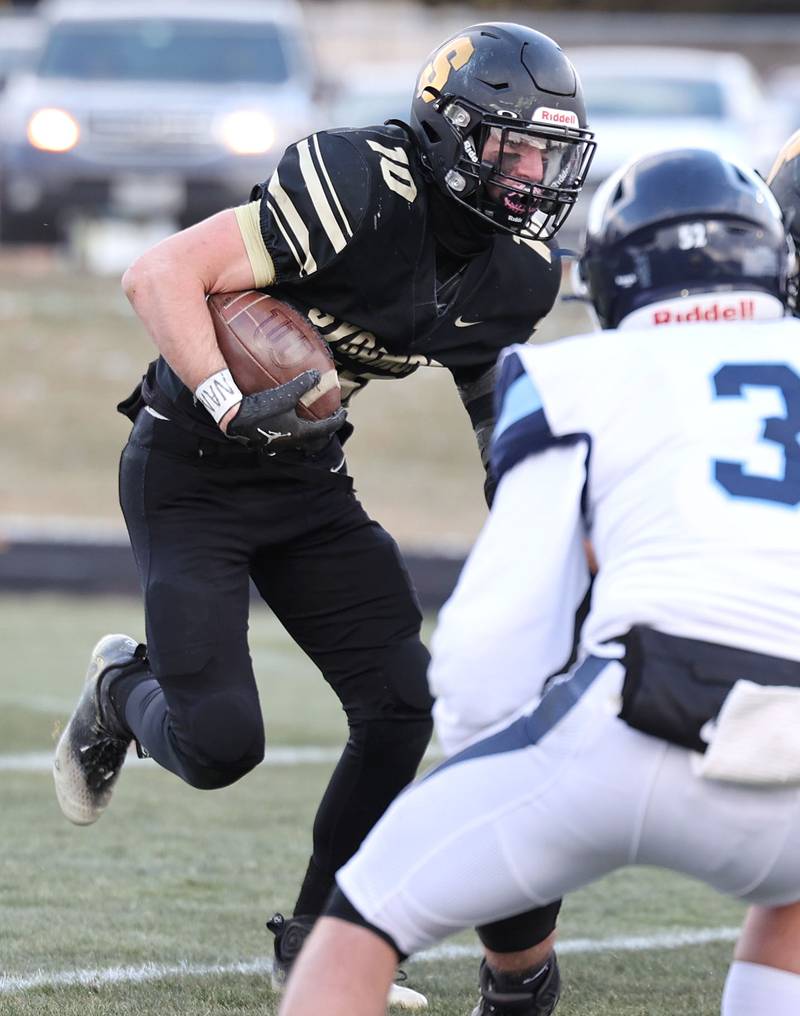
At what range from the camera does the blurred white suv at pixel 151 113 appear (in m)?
12.4

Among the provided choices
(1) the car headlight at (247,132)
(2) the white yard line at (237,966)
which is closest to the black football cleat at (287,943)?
(2) the white yard line at (237,966)

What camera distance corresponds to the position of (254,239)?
3.44m

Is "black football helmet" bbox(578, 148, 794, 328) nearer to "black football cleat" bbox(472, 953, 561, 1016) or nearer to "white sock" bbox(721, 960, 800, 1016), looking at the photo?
"white sock" bbox(721, 960, 800, 1016)

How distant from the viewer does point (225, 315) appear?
352 centimetres

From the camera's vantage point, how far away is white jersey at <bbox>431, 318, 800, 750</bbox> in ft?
7.47

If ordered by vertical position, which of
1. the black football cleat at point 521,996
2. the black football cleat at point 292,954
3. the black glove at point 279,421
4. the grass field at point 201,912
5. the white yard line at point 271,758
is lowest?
the white yard line at point 271,758

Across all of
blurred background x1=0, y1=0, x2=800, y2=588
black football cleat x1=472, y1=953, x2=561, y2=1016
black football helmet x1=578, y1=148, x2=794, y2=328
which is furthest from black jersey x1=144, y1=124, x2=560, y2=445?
blurred background x1=0, y1=0, x2=800, y2=588

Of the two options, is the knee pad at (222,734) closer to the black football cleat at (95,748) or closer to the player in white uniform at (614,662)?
the black football cleat at (95,748)

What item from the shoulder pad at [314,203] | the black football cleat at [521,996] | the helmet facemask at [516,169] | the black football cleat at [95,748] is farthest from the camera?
the black football cleat at [95,748]

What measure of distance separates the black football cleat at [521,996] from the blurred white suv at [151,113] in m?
9.47

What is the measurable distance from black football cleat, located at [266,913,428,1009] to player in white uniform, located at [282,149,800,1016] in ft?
4.23

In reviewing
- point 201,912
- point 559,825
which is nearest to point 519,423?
point 559,825

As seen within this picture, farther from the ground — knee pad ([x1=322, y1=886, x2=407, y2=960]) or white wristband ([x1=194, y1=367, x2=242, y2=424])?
white wristband ([x1=194, y1=367, x2=242, y2=424])

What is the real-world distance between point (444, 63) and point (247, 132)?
902 cm
